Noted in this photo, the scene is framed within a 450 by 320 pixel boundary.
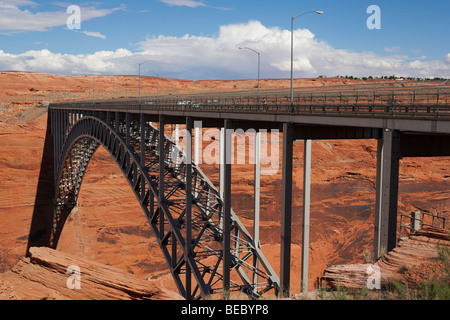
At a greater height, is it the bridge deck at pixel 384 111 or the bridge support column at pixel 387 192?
the bridge deck at pixel 384 111

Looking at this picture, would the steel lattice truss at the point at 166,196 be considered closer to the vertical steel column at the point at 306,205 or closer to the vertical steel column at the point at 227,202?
the vertical steel column at the point at 227,202

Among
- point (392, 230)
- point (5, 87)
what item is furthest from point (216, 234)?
point (5, 87)

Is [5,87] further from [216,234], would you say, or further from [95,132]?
[216,234]
